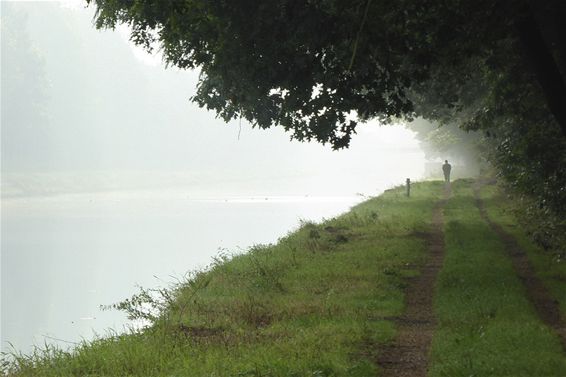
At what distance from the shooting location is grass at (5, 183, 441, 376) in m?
12.0

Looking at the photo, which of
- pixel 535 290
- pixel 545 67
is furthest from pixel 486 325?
pixel 545 67

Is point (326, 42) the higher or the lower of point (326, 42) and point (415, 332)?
the higher

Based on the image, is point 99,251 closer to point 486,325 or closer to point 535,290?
point 535,290

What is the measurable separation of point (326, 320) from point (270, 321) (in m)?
1.28

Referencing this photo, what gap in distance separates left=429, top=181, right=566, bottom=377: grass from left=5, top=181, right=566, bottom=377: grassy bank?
26 mm

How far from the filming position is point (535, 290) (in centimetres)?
1712

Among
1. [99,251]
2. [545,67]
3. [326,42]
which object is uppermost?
[326,42]

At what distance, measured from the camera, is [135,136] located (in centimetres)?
16775

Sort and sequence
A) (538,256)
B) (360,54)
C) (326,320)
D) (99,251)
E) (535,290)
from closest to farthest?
(326,320) < (360,54) < (535,290) < (538,256) < (99,251)

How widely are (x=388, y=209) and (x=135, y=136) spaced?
5285 inches

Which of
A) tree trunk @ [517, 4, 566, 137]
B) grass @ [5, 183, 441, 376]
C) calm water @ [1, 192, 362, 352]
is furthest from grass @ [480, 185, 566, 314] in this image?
calm water @ [1, 192, 362, 352]

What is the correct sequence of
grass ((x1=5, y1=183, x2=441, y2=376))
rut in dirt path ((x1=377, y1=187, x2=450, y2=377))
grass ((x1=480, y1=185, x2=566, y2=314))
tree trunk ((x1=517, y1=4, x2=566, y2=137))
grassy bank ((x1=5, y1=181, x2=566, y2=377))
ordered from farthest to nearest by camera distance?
1. grass ((x1=480, y1=185, x2=566, y2=314))
2. tree trunk ((x1=517, y1=4, x2=566, y2=137))
3. grass ((x1=5, y1=183, x2=441, y2=376))
4. grassy bank ((x1=5, y1=181, x2=566, y2=377))
5. rut in dirt path ((x1=377, y1=187, x2=450, y2=377))

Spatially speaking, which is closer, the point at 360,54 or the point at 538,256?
the point at 360,54

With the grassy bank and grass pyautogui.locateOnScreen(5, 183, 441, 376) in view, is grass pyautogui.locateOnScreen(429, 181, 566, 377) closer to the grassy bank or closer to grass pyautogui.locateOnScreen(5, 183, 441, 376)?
the grassy bank
